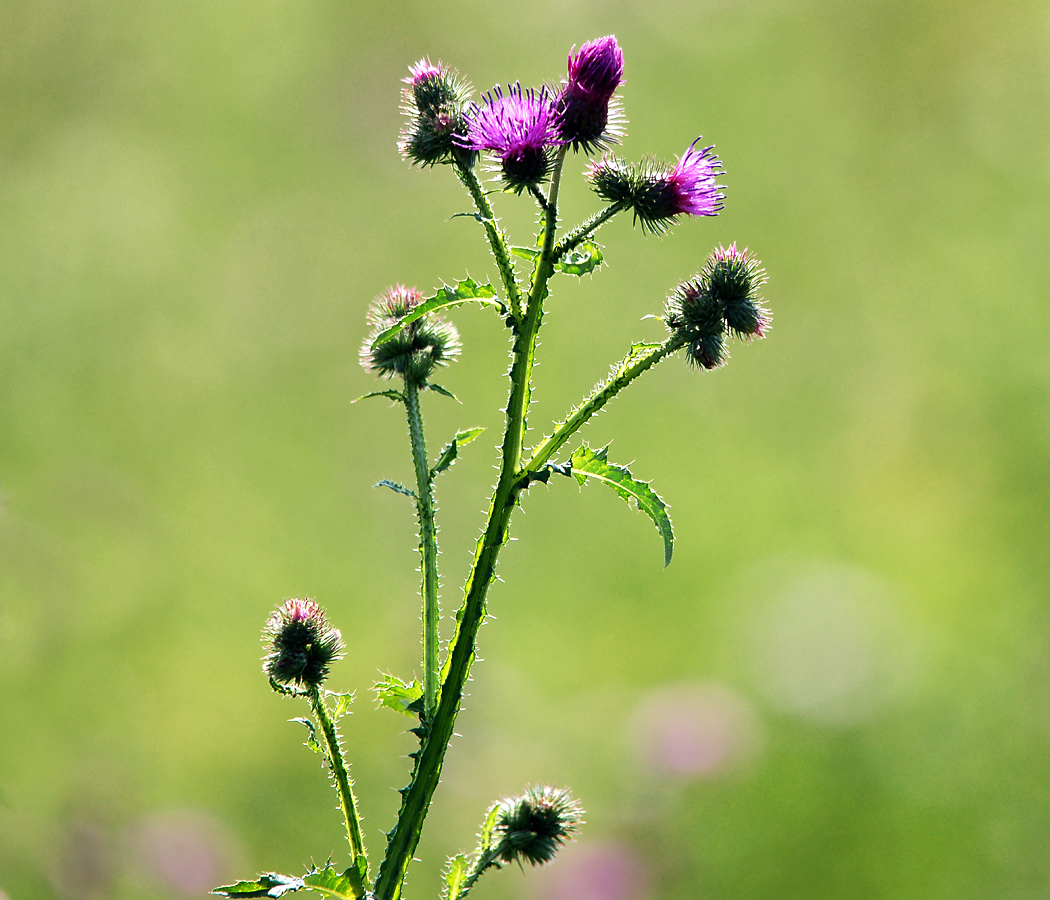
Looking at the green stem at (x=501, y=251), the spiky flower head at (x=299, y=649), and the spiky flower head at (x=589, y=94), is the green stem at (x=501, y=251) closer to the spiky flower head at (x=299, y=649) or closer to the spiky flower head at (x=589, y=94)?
the spiky flower head at (x=589, y=94)

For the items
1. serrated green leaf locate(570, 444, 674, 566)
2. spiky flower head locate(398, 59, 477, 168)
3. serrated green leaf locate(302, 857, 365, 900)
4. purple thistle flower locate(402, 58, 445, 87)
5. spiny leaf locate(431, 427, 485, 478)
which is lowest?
serrated green leaf locate(302, 857, 365, 900)

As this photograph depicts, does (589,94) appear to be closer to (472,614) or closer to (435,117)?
(435,117)

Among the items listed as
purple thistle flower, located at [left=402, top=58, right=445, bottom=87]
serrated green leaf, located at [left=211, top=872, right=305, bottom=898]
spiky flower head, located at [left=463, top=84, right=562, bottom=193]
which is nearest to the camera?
serrated green leaf, located at [left=211, top=872, right=305, bottom=898]

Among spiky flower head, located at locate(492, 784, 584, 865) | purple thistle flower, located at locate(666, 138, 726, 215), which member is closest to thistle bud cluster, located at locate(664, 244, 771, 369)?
purple thistle flower, located at locate(666, 138, 726, 215)

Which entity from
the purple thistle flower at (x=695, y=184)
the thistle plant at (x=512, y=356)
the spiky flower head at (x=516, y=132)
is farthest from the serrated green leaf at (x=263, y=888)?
the purple thistle flower at (x=695, y=184)

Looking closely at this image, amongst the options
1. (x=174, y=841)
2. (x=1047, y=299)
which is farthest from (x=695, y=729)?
(x=1047, y=299)

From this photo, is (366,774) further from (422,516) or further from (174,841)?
(422,516)

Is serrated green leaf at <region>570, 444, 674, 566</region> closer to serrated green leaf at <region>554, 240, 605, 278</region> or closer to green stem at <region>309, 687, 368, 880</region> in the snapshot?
serrated green leaf at <region>554, 240, 605, 278</region>
